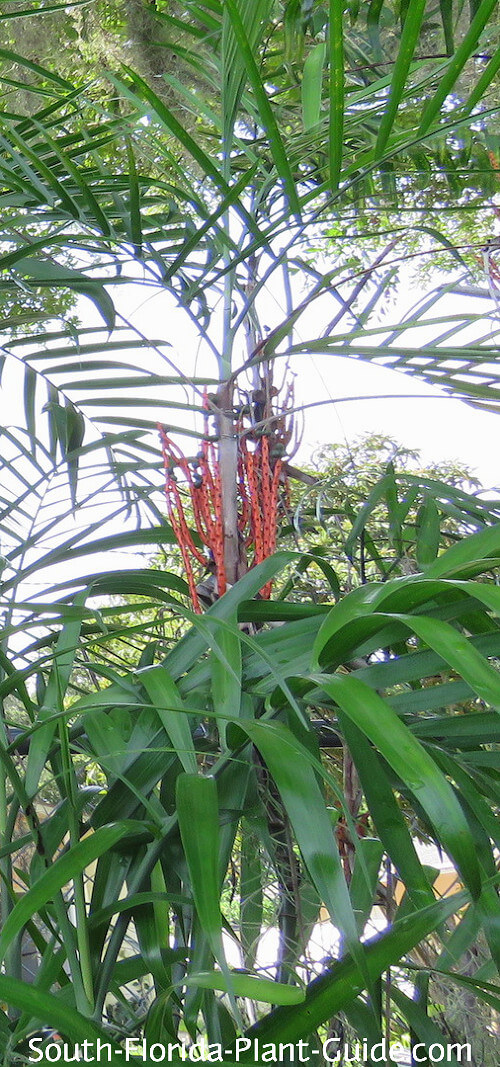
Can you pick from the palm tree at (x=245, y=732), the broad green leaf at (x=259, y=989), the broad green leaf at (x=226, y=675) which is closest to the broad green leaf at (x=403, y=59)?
the palm tree at (x=245, y=732)

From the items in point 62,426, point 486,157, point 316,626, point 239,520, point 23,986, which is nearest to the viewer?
point 23,986

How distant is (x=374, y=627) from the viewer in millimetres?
367

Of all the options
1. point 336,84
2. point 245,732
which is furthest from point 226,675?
point 336,84

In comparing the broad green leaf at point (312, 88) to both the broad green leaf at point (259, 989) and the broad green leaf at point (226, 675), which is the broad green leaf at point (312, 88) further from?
the broad green leaf at point (259, 989)

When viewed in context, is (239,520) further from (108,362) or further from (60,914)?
(60,914)

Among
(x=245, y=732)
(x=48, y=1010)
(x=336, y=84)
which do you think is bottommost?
(x=48, y=1010)

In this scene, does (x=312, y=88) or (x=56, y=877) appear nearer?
(x=56, y=877)

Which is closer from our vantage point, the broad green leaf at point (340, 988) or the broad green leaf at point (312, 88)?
the broad green leaf at point (340, 988)

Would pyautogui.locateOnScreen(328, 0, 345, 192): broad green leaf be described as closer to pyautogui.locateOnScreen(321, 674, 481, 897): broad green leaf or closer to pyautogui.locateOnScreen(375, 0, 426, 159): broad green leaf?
pyautogui.locateOnScreen(375, 0, 426, 159): broad green leaf

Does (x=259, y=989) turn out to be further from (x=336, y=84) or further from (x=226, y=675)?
(x=336, y=84)

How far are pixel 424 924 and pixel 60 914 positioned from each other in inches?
6.2

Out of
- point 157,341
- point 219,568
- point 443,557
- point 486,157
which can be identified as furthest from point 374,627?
point 486,157

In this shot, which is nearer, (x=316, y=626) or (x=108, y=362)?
(x=316, y=626)

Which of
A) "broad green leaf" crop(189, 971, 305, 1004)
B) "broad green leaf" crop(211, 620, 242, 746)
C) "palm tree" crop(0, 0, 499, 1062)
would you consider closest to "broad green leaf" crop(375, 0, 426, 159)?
"palm tree" crop(0, 0, 499, 1062)
